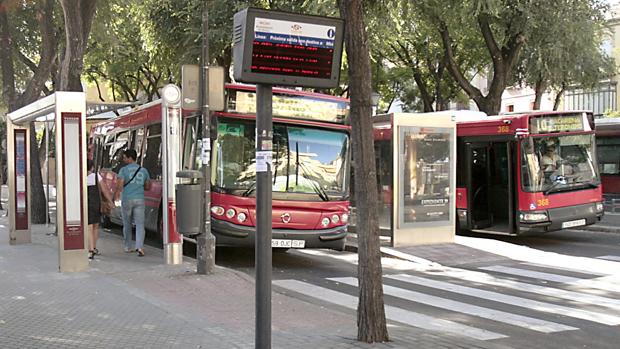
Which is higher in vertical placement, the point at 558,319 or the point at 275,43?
the point at 275,43

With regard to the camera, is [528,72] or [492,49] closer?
[492,49]

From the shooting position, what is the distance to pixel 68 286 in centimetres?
846

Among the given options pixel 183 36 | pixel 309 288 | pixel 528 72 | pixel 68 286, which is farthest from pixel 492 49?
pixel 68 286

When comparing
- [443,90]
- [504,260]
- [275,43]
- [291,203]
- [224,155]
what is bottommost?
[504,260]

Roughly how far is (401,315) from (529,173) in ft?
26.0

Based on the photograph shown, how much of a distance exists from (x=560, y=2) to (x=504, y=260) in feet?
35.4

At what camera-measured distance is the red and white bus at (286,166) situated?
430 inches

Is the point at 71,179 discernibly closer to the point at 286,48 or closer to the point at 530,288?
the point at 286,48

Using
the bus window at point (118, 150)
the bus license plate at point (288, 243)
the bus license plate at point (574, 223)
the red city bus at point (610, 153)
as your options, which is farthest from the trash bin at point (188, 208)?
the red city bus at point (610, 153)

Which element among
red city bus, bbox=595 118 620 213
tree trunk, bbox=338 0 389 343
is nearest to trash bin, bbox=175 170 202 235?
tree trunk, bbox=338 0 389 343

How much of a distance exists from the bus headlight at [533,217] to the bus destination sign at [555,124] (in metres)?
1.79

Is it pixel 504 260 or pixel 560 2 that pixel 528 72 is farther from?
pixel 504 260

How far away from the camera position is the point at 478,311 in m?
8.03

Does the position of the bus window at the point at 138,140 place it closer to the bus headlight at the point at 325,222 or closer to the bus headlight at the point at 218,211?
the bus headlight at the point at 218,211
